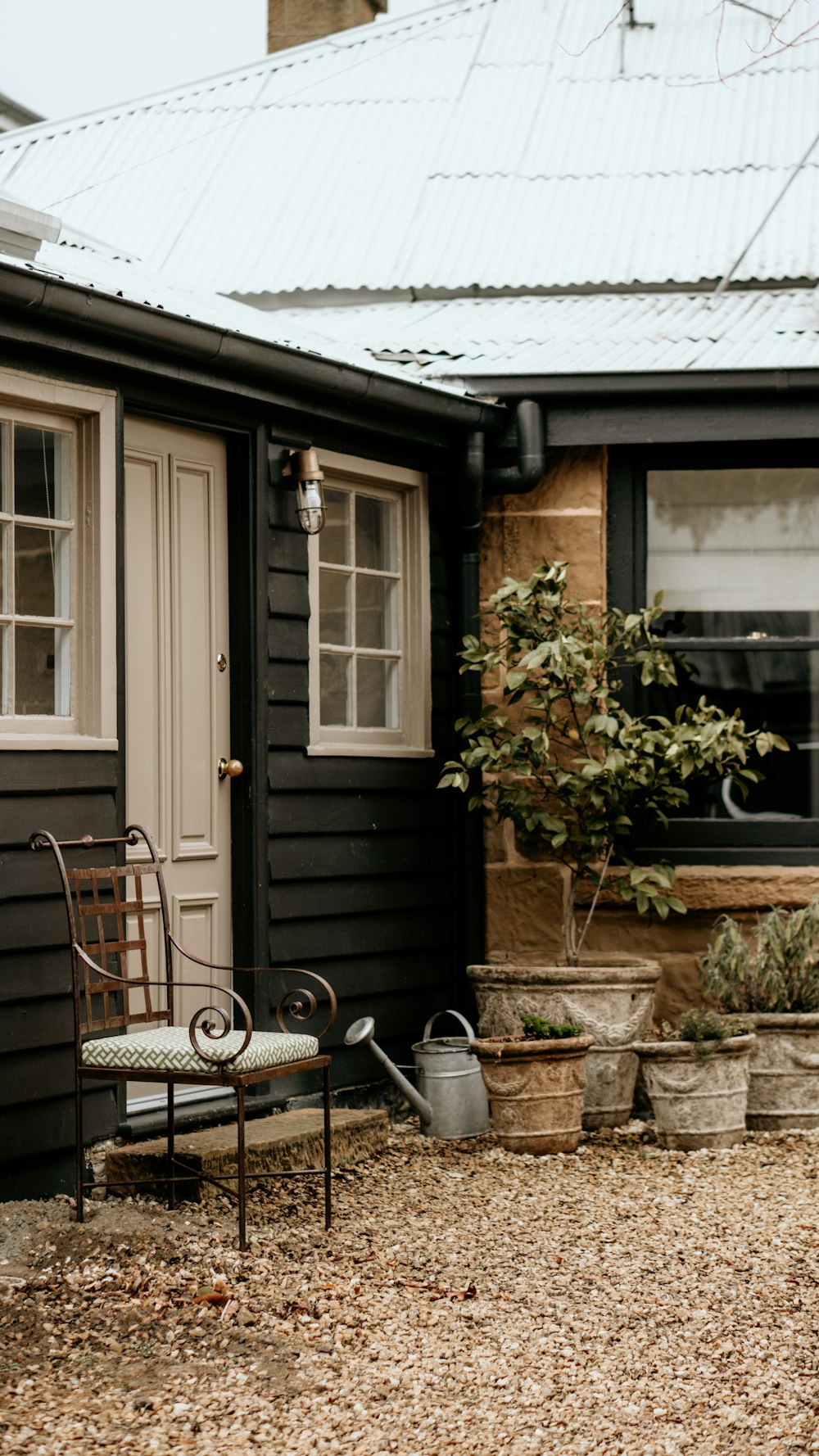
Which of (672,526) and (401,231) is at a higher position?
(401,231)

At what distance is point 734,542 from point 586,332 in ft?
3.85

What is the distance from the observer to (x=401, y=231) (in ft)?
27.1

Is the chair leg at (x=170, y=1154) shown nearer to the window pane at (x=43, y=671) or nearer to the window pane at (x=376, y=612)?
the window pane at (x=43, y=671)

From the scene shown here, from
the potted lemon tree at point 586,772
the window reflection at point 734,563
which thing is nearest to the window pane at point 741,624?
the window reflection at point 734,563

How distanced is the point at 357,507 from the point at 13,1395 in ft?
12.9

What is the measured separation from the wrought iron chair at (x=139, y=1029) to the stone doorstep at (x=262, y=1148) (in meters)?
0.05

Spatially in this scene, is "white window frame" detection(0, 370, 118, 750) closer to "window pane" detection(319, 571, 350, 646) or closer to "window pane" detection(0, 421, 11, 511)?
"window pane" detection(0, 421, 11, 511)

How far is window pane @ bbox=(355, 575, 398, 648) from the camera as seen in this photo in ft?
21.3

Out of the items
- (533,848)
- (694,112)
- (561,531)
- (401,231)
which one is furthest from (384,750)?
(694,112)

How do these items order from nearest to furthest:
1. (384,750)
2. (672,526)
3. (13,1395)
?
(13,1395), (384,750), (672,526)

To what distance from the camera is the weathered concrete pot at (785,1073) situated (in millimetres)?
6102

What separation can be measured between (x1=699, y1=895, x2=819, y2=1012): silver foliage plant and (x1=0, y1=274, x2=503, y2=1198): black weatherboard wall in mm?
1132

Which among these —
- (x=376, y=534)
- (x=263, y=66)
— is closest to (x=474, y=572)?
(x=376, y=534)

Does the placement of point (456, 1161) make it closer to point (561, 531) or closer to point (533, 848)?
point (533, 848)
